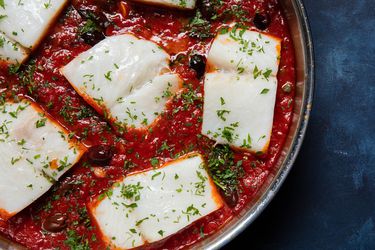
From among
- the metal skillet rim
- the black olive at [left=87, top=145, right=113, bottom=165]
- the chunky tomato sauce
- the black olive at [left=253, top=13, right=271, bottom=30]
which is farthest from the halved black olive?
the black olive at [left=87, top=145, right=113, bottom=165]

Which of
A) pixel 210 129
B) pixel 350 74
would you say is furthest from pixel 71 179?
pixel 350 74

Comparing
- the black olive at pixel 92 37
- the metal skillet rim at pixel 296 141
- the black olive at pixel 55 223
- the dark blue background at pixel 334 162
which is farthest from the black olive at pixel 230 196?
the black olive at pixel 92 37

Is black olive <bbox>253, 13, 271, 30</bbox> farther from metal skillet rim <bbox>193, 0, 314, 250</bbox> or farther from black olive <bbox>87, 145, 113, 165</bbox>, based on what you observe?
black olive <bbox>87, 145, 113, 165</bbox>

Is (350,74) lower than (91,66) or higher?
lower

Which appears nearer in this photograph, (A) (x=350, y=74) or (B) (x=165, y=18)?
(B) (x=165, y=18)

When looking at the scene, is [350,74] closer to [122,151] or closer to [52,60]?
[122,151]

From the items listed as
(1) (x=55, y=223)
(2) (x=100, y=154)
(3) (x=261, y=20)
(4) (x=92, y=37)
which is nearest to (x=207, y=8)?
(3) (x=261, y=20)

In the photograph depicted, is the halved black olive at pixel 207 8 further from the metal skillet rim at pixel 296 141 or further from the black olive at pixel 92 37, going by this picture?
the black olive at pixel 92 37
